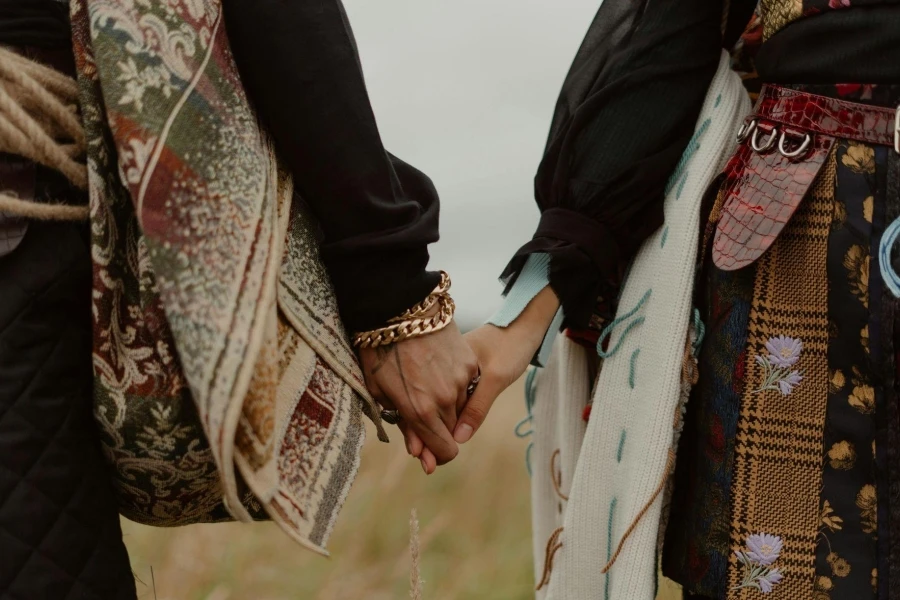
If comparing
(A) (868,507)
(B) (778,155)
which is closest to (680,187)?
(B) (778,155)

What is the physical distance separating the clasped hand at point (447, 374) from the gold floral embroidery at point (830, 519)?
0.44 metres

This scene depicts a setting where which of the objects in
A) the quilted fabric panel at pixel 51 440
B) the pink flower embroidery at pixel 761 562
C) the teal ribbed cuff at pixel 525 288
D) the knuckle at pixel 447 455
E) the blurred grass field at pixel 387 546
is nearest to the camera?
the quilted fabric panel at pixel 51 440

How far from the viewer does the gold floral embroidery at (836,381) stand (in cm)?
102

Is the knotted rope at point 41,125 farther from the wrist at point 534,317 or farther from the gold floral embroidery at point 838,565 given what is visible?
the gold floral embroidery at point 838,565

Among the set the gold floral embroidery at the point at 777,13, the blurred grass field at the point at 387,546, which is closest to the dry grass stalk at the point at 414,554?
the gold floral embroidery at the point at 777,13

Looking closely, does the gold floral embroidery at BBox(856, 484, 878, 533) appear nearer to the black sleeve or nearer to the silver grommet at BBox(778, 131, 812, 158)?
the silver grommet at BBox(778, 131, 812, 158)

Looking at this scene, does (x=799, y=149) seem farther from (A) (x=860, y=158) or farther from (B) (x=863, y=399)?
(B) (x=863, y=399)

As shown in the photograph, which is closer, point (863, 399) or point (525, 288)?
point (863, 399)

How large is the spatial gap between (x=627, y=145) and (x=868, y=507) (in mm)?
566

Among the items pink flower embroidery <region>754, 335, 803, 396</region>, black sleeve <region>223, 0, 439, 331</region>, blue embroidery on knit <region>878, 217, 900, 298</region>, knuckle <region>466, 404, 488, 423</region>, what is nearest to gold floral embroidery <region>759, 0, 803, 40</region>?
blue embroidery on knit <region>878, 217, 900, 298</region>

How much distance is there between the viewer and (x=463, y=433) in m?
1.17

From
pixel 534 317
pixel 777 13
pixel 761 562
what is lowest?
pixel 761 562

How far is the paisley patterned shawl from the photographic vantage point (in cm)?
75

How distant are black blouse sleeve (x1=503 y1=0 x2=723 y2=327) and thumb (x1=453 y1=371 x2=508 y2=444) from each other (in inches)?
7.0
